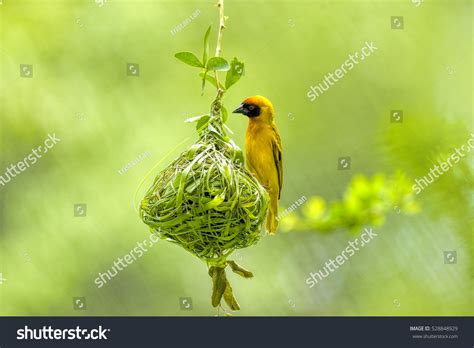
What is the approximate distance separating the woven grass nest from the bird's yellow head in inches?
18.4

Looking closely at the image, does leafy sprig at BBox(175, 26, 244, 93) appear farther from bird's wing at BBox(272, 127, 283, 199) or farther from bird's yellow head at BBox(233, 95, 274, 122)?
bird's wing at BBox(272, 127, 283, 199)

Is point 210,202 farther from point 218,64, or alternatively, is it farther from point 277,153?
point 277,153

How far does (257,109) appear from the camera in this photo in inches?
123

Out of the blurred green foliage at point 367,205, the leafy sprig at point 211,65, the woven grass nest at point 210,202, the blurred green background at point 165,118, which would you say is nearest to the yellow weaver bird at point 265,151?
the blurred green foliage at point 367,205

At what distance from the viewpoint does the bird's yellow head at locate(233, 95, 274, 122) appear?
3078mm

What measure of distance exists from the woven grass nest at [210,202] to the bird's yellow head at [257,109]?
0.47m

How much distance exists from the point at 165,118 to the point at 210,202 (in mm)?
2746

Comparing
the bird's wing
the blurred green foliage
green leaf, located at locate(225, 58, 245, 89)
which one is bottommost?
the blurred green foliage

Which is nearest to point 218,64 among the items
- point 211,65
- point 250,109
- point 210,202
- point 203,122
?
point 211,65

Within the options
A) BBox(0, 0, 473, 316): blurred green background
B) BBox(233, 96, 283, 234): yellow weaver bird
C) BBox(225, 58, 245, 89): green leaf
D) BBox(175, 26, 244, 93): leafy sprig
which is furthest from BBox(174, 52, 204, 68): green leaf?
BBox(0, 0, 473, 316): blurred green background

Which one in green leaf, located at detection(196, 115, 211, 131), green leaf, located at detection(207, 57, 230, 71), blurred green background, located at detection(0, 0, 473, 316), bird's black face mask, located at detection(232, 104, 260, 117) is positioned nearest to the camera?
green leaf, located at detection(207, 57, 230, 71)

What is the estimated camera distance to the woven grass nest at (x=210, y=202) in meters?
2.42

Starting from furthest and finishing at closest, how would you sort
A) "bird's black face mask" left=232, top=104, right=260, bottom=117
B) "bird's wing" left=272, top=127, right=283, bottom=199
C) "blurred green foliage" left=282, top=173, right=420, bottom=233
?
"bird's wing" left=272, top=127, right=283, bottom=199, "bird's black face mask" left=232, top=104, right=260, bottom=117, "blurred green foliage" left=282, top=173, right=420, bottom=233

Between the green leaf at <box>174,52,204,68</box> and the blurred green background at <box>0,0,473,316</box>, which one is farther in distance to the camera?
the blurred green background at <box>0,0,473,316</box>
